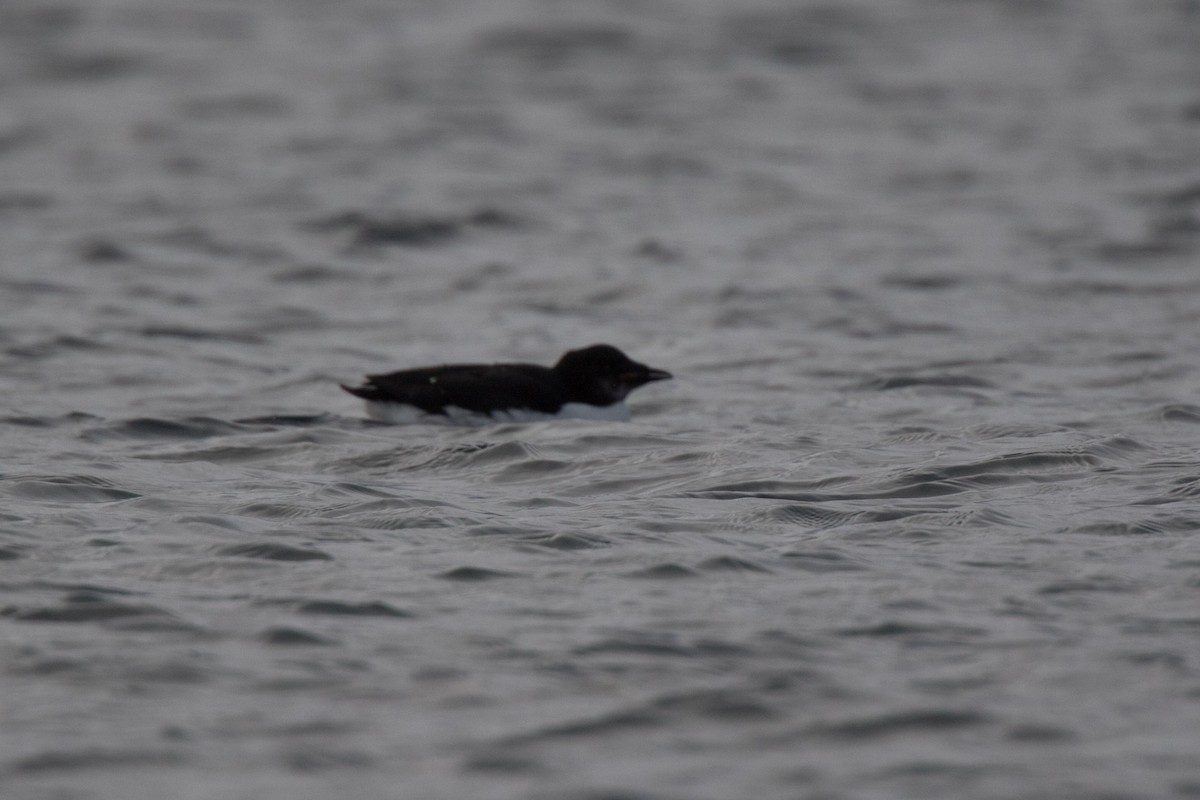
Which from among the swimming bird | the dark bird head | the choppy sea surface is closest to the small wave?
the choppy sea surface

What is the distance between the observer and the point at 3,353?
508 inches

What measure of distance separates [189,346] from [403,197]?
5948mm

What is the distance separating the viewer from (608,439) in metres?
10.8

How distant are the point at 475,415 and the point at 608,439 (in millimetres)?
717

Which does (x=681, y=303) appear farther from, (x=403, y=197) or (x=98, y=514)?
(x=98, y=514)

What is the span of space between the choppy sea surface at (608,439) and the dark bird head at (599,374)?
340mm

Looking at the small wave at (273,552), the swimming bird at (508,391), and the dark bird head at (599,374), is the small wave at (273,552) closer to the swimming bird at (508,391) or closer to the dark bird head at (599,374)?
the swimming bird at (508,391)

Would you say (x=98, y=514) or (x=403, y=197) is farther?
(x=403, y=197)

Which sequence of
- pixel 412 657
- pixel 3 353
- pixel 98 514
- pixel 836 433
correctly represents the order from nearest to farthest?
1. pixel 412 657
2. pixel 98 514
3. pixel 836 433
4. pixel 3 353

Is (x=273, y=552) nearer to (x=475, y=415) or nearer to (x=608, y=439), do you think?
(x=475, y=415)

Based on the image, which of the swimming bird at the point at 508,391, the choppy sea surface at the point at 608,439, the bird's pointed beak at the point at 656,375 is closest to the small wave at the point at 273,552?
the choppy sea surface at the point at 608,439

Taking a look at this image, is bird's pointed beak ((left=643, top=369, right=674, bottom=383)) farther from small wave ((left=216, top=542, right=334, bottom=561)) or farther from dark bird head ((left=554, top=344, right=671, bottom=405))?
small wave ((left=216, top=542, right=334, bottom=561))

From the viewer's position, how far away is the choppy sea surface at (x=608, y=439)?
6332mm

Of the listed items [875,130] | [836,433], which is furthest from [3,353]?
[875,130]
